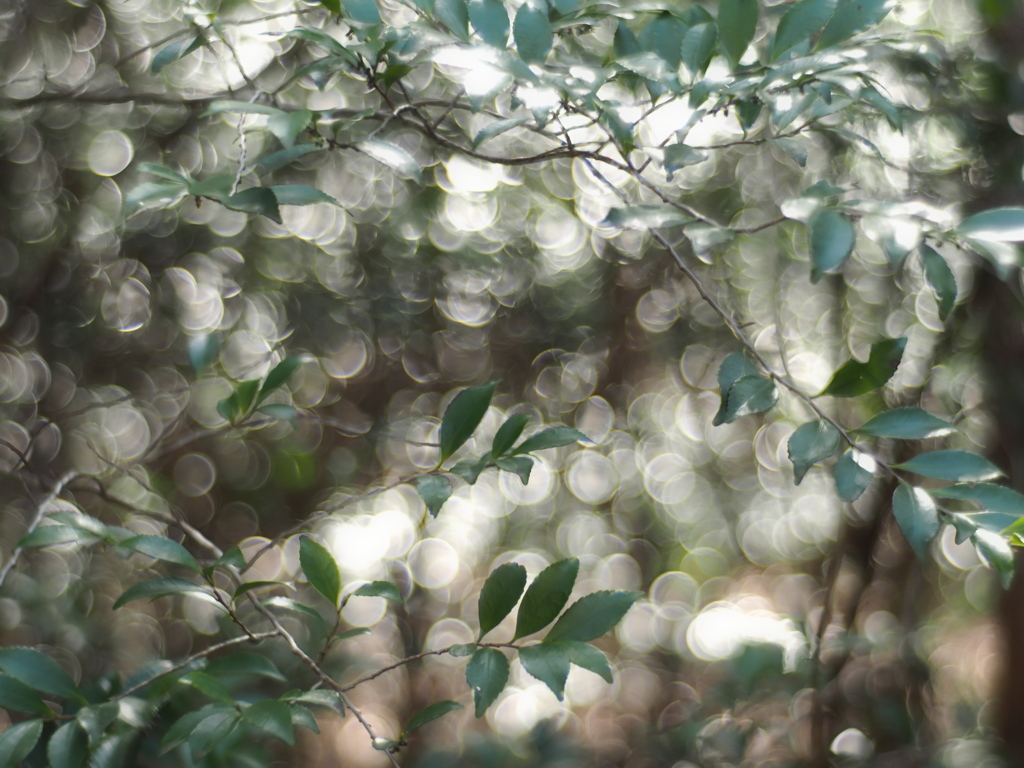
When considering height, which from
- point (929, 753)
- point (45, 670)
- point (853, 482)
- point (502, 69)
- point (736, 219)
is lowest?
point (929, 753)

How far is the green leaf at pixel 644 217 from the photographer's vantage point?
0.66 metres

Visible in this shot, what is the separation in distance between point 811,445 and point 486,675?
347 millimetres

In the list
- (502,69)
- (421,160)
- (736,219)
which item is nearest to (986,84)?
(736,219)

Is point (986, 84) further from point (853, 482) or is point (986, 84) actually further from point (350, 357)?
point (350, 357)

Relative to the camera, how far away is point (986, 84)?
1676 millimetres

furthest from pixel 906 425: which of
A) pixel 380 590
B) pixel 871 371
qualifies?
pixel 380 590

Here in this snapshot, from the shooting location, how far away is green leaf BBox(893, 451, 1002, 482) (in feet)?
2.30

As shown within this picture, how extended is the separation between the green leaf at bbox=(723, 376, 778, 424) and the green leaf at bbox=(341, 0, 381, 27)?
480mm

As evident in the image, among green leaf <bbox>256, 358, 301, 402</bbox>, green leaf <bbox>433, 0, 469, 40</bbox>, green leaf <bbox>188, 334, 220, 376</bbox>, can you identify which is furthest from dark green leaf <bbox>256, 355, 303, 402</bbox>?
green leaf <bbox>433, 0, 469, 40</bbox>

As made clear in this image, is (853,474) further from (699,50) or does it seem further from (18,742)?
(18,742)

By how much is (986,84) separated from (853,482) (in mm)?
A: 1406

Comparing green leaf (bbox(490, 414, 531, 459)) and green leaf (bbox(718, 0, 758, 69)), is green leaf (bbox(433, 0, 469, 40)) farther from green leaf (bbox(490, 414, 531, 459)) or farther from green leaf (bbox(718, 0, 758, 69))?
green leaf (bbox(490, 414, 531, 459))

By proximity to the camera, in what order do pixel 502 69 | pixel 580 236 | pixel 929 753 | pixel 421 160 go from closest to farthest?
pixel 502 69, pixel 929 753, pixel 421 160, pixel 580 236

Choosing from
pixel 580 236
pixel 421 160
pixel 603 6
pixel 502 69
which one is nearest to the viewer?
pixel 502 69
